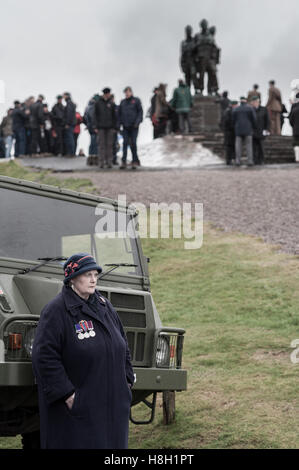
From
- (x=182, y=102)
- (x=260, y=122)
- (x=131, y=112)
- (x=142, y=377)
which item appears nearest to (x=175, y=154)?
(x=182, y=102)

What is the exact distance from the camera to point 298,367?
9.80 m

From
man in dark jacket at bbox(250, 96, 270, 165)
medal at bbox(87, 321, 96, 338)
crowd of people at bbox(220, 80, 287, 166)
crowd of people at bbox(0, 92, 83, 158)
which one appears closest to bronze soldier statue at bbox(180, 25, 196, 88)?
crowd of people at bbox(0, 92, 83, 158)

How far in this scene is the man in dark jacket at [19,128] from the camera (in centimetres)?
3181

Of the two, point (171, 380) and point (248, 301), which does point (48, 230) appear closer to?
point (171, 380)

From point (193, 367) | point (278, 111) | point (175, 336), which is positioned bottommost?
point (193, 367)

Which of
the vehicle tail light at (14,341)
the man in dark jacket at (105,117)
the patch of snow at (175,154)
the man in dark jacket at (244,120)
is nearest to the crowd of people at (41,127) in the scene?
the patch of snow at (175,154)

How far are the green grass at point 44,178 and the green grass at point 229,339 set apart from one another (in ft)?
17.1

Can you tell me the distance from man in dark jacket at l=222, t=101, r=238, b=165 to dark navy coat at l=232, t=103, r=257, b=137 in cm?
59

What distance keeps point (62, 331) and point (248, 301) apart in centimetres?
768

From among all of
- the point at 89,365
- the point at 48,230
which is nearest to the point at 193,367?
the point at 48,230

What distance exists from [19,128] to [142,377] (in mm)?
26546

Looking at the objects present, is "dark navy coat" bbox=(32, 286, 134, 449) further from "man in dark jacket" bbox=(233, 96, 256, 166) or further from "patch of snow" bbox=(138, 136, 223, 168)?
"patch of snow" bbox=(138, 136, 223, 168)

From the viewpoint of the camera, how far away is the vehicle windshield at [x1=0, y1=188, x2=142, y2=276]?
7043 millimetres

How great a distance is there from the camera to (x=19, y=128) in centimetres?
3262
